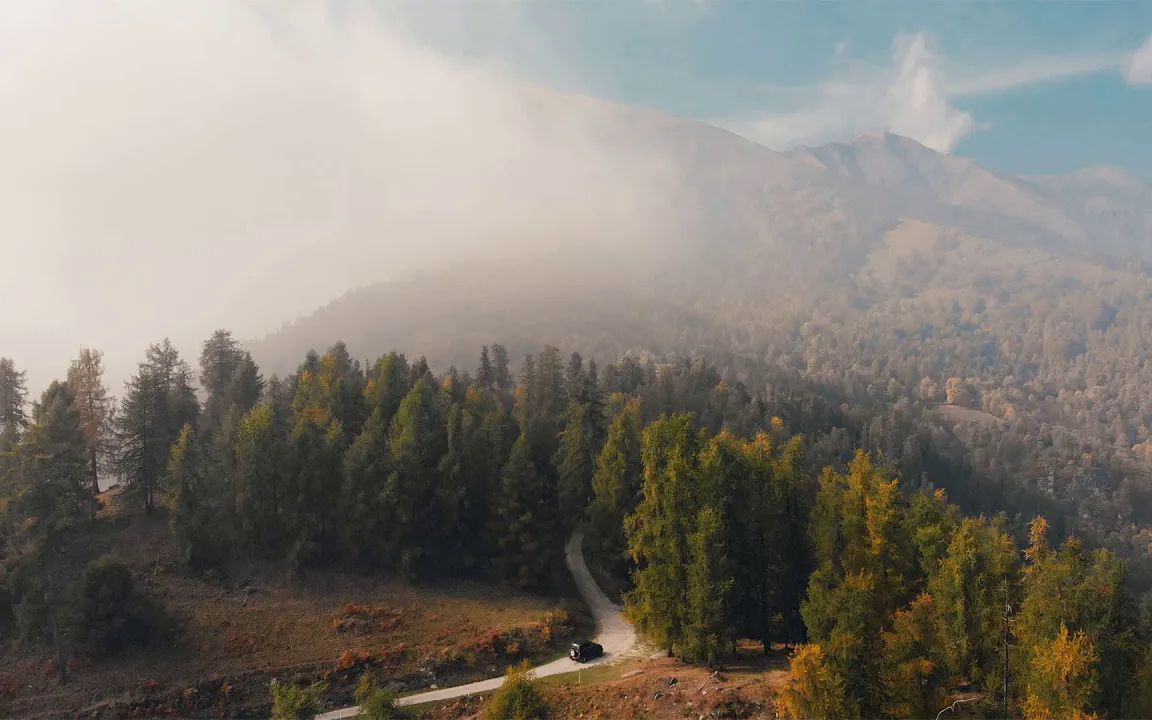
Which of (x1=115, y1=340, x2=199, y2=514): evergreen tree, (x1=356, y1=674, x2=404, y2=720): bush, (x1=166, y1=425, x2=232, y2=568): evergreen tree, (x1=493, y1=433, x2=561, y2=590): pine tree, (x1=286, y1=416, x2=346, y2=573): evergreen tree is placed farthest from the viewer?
(x1=115, y1=340, x2=199, y2=514): evergreen tree

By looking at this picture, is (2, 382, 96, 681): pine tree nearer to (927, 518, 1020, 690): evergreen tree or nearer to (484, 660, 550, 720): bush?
(484, 660, 550, 720): bush

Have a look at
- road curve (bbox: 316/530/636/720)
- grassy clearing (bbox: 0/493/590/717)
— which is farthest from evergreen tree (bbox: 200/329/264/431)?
road curve (bbox: 316/530/636/720)

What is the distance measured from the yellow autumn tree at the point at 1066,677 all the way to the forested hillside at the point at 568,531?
109 millimetres

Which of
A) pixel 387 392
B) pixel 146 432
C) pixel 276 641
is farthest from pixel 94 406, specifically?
pixel 276 641

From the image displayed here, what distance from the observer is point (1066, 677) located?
28.4 meters

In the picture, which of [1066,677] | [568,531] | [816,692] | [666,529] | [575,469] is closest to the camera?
[1066,677]

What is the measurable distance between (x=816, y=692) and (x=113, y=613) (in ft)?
146

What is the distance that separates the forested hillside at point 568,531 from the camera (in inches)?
1234

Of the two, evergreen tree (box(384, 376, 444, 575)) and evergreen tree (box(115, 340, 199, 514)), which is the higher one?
evergreen tree (box(115, 340, 199, 514))

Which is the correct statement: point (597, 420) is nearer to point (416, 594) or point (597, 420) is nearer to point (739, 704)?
point (416, 594)

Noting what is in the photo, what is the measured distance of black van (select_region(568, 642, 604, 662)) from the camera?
4825 centimetres

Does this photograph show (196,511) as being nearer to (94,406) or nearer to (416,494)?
(416,494)

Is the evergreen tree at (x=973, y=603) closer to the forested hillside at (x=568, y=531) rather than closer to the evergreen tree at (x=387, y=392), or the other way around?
the forested hillside at (x=568, y=531)

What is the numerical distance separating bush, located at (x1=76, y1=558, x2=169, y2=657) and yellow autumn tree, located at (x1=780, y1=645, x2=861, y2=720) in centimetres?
4251
